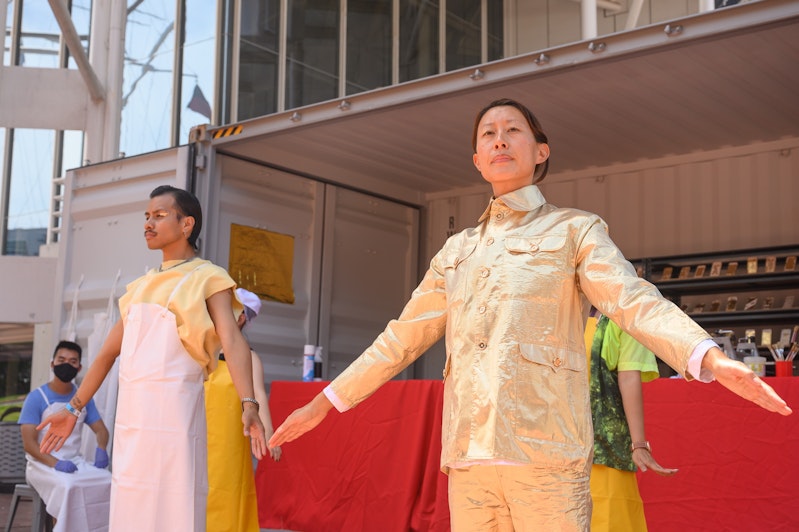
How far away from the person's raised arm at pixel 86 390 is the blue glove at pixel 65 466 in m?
2.32

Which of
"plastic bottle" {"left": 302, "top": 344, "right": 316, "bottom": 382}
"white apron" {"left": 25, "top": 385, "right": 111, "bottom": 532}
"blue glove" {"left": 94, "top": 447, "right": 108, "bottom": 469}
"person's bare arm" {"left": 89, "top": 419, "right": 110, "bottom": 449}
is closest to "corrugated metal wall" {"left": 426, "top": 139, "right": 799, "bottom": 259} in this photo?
"plastic bottle" {"left": 302, "top": 344, "right": 316, "bottom": 382}

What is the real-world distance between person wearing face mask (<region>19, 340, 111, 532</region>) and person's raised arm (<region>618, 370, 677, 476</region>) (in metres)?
3.48

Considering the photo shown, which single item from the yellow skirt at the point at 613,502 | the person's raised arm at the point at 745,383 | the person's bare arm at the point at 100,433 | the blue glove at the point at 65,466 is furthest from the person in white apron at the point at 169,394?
the person's bare arm at the point at 100,433

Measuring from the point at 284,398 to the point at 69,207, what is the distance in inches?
103

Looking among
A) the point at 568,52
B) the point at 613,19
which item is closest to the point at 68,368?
the point at 568,52

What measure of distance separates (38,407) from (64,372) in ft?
0.89

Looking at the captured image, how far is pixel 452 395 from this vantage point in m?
2.33

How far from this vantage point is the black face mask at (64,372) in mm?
6414

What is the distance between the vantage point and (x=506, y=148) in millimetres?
2461

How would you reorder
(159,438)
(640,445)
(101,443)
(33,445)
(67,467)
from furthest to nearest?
(101,443) → (33,445) → (67,467) → (640,445) → (159,438)

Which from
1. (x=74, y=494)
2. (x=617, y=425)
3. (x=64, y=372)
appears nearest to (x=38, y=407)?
(x=64, y=372)

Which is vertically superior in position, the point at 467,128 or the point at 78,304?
the point at 467,128

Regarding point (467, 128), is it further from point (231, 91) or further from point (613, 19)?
point (613, 19)

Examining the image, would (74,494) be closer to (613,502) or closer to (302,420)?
(613,502)
